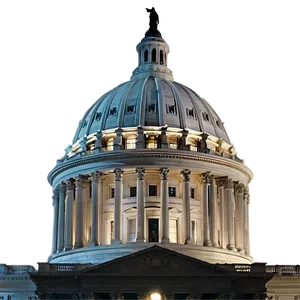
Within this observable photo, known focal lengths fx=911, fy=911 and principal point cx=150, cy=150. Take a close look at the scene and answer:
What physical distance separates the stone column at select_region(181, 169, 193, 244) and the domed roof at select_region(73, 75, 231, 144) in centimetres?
817

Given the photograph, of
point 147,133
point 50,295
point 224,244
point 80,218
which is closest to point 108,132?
point 147,133

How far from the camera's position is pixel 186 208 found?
9250 centimetres

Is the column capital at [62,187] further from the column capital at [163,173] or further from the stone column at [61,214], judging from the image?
the column capital at [163,173]

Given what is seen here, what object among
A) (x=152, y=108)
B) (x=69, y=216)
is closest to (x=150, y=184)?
(x=69, y=216)

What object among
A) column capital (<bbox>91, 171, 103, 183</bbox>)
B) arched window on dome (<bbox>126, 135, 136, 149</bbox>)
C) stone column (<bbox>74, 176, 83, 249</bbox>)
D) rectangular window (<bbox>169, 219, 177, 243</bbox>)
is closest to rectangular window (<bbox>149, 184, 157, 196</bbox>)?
rectangular window (<bbox>169, 219, 177, 243</bbox>)

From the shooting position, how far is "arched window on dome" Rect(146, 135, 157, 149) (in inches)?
3816

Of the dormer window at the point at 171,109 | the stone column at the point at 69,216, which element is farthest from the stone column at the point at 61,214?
the dormer window at the point at 171,109

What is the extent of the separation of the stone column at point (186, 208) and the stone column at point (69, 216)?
1239cm

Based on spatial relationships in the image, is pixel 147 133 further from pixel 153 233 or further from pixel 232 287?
pixel 232 287

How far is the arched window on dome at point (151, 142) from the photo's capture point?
A: 3816 inches

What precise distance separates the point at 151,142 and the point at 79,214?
11.0 m

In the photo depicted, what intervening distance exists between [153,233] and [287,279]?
567 inches

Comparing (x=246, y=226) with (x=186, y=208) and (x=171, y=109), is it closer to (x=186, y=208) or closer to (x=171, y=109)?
(x=186, y=208)

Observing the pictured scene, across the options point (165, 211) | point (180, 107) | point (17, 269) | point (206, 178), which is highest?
point (180, 107)
